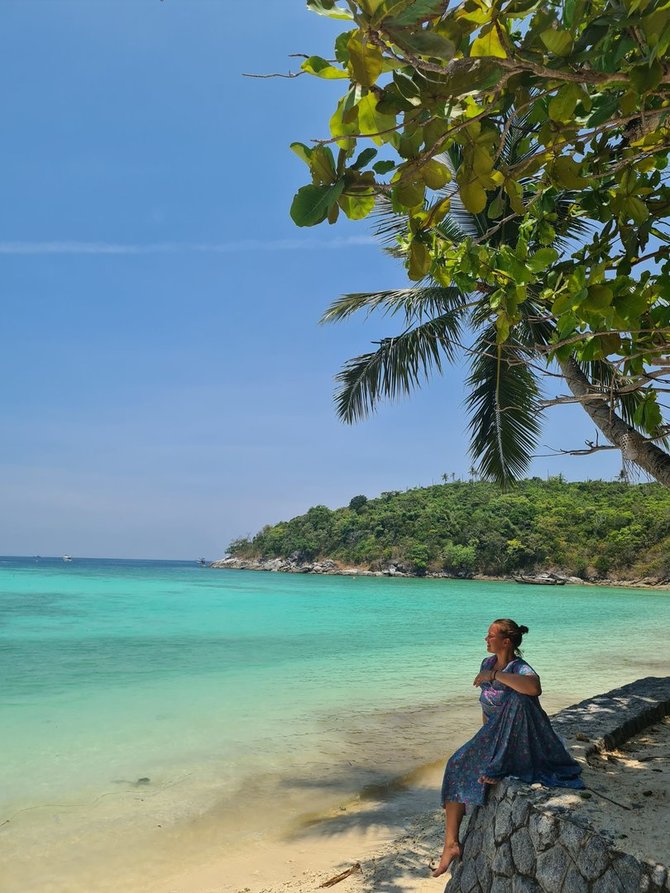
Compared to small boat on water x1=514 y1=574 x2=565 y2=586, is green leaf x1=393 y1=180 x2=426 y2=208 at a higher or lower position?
higher

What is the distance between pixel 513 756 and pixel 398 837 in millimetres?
1627

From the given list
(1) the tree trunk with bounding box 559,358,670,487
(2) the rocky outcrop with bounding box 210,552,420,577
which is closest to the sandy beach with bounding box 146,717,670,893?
(1) the tree trunk with bounding box 559,358,670,487

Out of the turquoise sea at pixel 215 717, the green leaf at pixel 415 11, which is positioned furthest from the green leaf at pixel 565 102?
the turquoise sea at pixel 215 717

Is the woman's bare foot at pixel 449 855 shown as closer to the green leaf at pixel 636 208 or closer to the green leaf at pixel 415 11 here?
the green leaf at pixel 636 208

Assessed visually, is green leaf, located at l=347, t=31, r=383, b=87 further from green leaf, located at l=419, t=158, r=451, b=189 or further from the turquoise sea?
the turquoise sea

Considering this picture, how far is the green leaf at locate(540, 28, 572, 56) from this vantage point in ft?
4.84

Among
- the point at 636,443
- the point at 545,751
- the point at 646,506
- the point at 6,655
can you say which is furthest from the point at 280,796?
the point at 646,506

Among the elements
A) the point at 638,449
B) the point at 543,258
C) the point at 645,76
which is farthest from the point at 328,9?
the point at 638,449

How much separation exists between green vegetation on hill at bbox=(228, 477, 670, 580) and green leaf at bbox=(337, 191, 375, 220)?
99.0ft

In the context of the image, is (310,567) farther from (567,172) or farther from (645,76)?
(645,76)

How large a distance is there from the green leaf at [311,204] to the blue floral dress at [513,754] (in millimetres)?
1926

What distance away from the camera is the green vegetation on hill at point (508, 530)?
37625mm

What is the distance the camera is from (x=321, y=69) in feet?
4.89

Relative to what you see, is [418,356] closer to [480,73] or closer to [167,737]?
[167,737]
